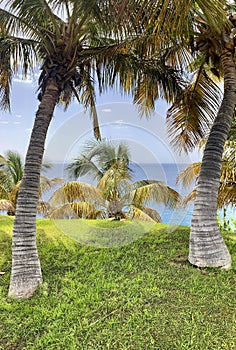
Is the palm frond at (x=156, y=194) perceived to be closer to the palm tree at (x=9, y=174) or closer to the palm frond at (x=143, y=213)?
the palm frond at (x=143, y=213)

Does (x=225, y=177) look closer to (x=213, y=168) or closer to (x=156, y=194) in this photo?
(x=156, y=194)

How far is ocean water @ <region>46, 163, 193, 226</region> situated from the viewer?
8008 millimetres

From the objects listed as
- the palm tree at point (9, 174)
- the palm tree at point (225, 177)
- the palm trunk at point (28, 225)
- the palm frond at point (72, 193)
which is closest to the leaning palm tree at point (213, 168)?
the palm tree at point (225, 177)

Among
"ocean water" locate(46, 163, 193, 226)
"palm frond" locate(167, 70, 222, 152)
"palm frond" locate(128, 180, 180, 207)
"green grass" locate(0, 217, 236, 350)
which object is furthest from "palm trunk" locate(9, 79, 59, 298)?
"palm frond" locate(128, 180, 180, 207)

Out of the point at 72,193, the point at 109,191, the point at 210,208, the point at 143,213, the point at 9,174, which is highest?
the point at 9,174

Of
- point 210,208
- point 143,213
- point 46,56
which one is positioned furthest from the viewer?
point 143,213

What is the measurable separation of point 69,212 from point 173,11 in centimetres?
647

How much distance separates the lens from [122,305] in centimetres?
384

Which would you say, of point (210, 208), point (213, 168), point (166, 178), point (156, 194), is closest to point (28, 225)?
point (210, 208)

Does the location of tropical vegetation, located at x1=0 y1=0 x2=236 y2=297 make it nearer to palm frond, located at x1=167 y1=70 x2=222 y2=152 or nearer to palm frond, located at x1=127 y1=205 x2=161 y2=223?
palm frond, located at x1=167 y1=70 x2=222 y2=152

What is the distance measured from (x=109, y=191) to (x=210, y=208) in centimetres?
520

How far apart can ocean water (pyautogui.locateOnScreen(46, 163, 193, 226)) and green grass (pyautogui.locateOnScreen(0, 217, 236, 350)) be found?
229 centimetres

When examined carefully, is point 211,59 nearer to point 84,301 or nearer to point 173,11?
point 173,11

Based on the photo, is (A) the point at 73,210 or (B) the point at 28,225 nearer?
(B) the point at 28,225
